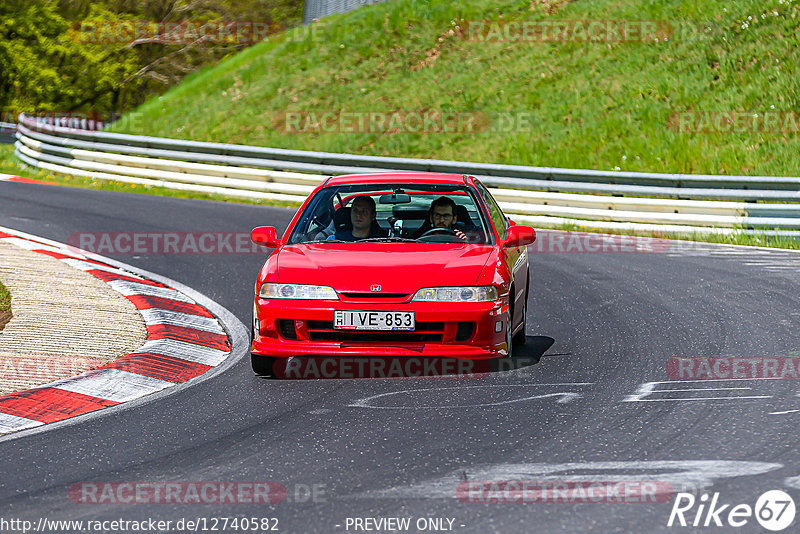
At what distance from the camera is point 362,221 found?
28.7 ft

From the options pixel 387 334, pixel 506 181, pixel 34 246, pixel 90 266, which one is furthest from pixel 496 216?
pixel 506 181

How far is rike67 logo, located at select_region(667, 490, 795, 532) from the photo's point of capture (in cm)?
468

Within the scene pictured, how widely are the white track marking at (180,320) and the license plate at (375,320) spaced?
94.0 inches

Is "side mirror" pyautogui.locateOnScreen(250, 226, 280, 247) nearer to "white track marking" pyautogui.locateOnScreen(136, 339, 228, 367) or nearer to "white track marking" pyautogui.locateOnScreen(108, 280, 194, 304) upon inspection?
"white track marking" pyautogui.locateOnScreen(136, 339, 228, 367)

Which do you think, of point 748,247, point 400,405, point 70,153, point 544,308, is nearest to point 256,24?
point 70,153

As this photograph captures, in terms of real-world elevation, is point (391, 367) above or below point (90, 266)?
below

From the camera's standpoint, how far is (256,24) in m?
48.4

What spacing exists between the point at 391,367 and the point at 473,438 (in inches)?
83.6

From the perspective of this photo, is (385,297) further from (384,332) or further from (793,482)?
(793,482)

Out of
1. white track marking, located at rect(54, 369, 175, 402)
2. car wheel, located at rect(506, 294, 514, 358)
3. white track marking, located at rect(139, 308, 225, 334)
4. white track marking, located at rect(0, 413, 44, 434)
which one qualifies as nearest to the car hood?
car wheel, located at rect(506, 294, 514, 358)

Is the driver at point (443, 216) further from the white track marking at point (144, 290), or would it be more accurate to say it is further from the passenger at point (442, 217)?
the white track marking at point (144, 290)

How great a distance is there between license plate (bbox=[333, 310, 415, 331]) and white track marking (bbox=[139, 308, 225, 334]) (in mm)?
2387

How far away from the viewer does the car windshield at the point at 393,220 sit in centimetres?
872

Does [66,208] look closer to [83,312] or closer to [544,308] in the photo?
[83,312]
